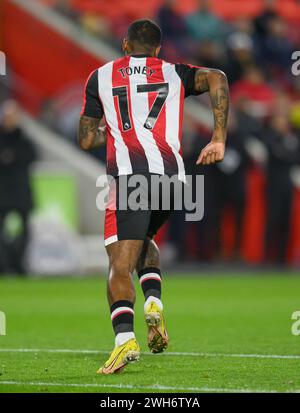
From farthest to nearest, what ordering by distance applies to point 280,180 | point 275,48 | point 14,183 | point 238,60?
point 275,48, point 238,60, point 280,180, point 14,183

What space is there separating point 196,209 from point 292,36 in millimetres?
6155

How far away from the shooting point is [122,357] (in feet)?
24.3

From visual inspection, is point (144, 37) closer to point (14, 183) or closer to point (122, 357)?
point (122, 357)

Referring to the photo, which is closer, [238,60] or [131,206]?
[131,206]

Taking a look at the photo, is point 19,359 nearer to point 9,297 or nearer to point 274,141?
point 9,297

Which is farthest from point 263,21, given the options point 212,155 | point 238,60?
point 212,155

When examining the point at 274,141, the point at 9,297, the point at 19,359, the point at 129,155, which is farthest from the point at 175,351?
the point at 274,141

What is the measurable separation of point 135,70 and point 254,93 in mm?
12538

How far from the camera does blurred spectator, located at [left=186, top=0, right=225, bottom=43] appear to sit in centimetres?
2154

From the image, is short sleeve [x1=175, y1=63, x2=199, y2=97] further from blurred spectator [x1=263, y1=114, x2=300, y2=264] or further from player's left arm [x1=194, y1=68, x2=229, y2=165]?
blurred spectator [x1=263, y1=114, x2=300, y2=264]

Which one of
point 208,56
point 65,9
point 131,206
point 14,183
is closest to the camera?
point 131,206

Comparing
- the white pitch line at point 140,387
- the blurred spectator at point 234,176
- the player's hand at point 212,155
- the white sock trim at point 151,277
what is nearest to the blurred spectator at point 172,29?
the blurred spectator at point 234,176

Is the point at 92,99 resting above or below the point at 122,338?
above

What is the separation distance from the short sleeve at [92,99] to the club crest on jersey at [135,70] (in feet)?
0.64
